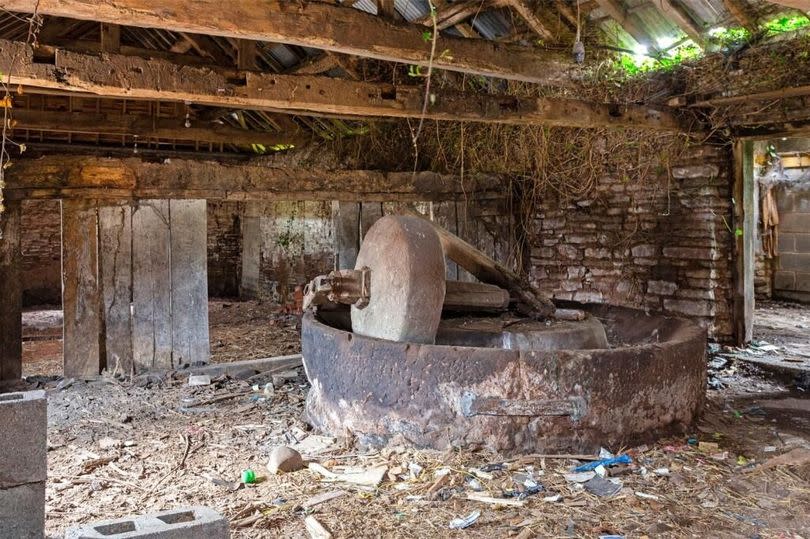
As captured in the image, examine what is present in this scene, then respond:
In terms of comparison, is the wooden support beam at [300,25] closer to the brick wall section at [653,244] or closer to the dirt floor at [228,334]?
the brick wall section at [653,244]

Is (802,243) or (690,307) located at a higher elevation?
(802,243)

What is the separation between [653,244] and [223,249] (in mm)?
10289

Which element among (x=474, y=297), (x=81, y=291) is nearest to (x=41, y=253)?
(x=81, y=291)

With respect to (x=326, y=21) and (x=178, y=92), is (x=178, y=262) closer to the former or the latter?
(x=178, y=92)

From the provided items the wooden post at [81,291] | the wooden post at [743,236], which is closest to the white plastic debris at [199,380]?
the wooden post at [81,291]

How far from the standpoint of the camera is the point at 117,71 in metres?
4.46

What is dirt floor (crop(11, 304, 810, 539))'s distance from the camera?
3490mm

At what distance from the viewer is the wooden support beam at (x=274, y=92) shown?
427cm

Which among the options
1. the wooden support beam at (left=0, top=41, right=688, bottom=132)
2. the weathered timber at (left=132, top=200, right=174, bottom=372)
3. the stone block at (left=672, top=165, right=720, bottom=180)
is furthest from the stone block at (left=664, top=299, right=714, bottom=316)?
the weathered timber at (left=132, top=200, right=174, bottom=372)

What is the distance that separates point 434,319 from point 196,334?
3940 millimetres

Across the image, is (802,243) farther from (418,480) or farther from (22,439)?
(22,439)

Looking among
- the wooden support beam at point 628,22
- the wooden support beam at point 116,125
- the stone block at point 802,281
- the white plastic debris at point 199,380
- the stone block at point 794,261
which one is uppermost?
the wooden support beam at point 628,22

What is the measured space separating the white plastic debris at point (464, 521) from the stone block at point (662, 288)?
18.1 feet

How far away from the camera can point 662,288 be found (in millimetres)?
8156
